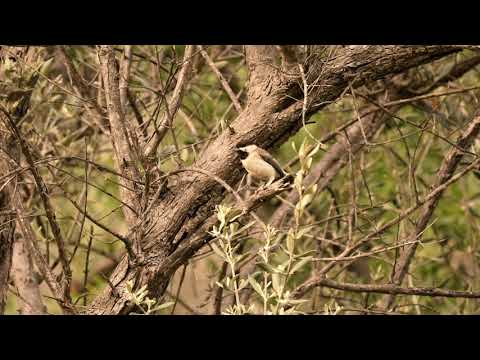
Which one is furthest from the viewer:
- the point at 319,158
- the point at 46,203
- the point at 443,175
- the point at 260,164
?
the point at 319,158

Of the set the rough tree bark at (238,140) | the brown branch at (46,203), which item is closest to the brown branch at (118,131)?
the rough tree bark at (238,140)

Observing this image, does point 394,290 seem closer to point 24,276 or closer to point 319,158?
point 24,276

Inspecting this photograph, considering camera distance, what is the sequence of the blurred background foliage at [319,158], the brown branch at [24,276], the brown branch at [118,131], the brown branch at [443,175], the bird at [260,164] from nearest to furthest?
1. the bird at [260,164]
2. the brown branch at [118,131]
3. the brown branch at [443,175]
4. the brown branch at [24,276]
5. the blurred background foliage at [319,158]

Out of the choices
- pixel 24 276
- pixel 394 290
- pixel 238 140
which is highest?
pixel 238 140

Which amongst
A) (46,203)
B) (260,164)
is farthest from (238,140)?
(46,203)

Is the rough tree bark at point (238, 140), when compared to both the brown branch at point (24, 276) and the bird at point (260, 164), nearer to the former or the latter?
the bird at point (260, 164)

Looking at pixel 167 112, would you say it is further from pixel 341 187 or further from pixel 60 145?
pixel 341 187

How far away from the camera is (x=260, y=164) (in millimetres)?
2729

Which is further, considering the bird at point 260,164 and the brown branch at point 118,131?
the brown branch at point 118,131

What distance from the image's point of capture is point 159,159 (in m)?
3.26

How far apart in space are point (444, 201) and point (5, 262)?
3.68 metres

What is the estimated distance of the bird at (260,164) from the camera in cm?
272

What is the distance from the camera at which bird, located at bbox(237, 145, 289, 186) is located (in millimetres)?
2721
